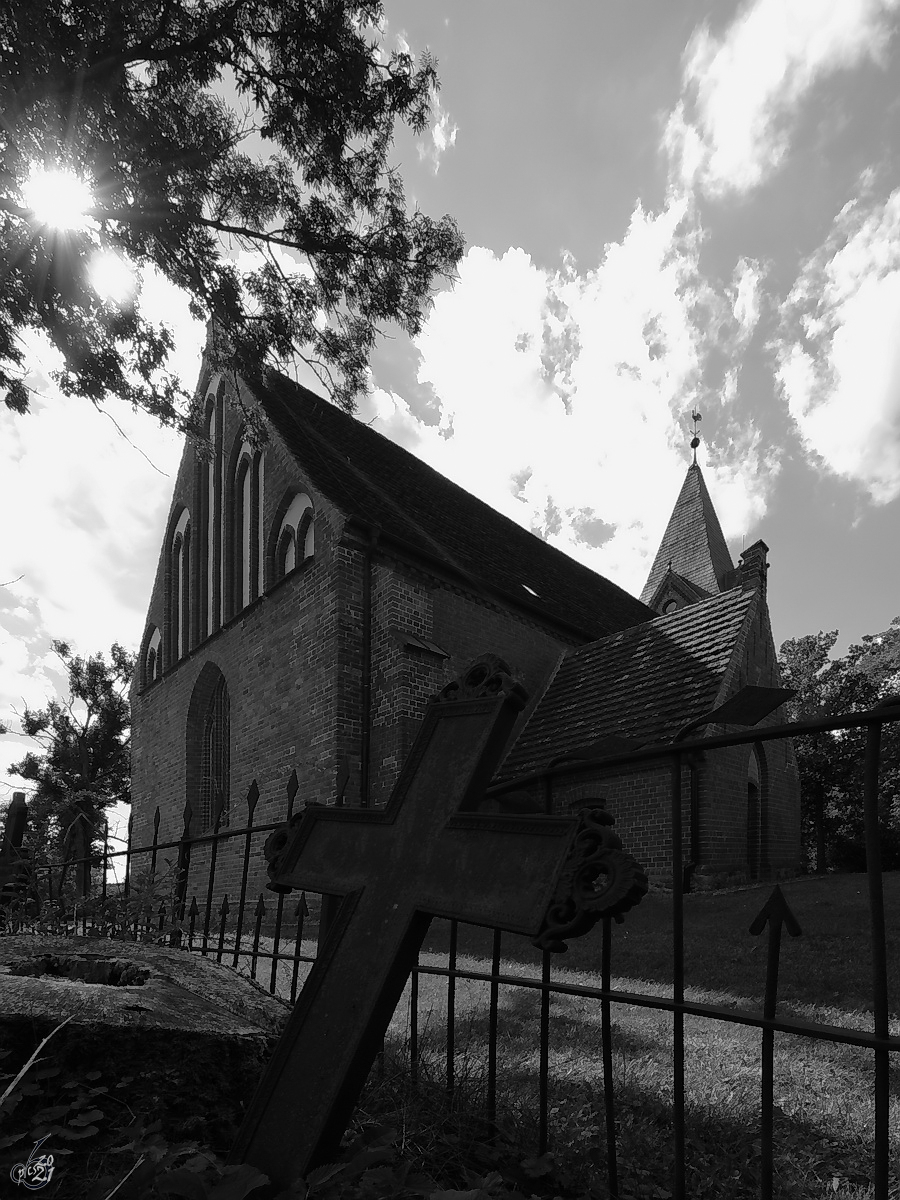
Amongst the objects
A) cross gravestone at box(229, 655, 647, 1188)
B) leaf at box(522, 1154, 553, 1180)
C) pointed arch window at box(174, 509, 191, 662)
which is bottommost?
leaf at box(522, 1154, 553, 1180)

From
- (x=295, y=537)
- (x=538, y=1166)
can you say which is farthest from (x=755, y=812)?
(x=538, y=1166)

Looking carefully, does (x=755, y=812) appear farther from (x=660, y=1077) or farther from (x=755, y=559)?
(x=660, y=1077)

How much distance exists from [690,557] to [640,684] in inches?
611

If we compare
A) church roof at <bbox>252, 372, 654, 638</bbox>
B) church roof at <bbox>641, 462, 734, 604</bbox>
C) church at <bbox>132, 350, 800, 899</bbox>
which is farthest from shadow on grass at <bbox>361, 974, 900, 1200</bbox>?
church roof at <bbox>641, 462, 734, 604</bbox>

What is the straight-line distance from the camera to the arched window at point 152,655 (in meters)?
15.8

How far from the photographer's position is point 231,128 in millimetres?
6504

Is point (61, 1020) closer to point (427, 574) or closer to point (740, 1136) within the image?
point (740, 1136)

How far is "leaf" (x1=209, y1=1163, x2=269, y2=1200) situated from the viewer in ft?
4.47

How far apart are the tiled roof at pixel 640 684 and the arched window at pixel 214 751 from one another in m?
5.33

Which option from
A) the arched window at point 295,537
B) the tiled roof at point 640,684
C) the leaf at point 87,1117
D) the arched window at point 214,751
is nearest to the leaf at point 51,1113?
the leaf at point 87,1117

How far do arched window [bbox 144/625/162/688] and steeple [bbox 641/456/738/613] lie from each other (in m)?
14.8

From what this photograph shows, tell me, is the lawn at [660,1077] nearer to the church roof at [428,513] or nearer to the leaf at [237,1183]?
the leaf at [237,1183]

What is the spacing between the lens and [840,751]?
942 inches

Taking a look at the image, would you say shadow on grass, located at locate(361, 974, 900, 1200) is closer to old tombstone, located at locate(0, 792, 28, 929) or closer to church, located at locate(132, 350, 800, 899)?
old tombstone, located at locate(0, 792, 28, 929)
